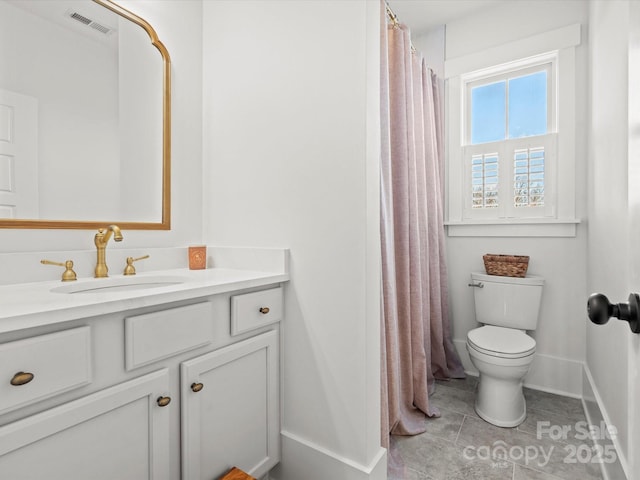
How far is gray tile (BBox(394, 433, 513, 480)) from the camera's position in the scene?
1.39 metres

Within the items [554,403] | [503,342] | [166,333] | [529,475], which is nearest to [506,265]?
[503,342]

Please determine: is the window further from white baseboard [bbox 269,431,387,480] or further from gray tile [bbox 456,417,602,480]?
white baseboard [bbox 269,431,387,480]

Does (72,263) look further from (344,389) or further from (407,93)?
(407,93)

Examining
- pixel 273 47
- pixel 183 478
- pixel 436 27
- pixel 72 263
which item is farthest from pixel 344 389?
pixel 436 27

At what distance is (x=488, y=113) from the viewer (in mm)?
2439

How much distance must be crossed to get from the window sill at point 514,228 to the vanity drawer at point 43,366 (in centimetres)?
232

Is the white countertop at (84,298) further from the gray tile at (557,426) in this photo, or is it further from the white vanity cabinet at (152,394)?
the gray tile at (557,426)

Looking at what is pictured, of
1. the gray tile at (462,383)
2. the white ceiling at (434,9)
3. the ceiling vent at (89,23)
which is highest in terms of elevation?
the white ceiling at (434,9)

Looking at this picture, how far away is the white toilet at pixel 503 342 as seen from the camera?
1.71 meters

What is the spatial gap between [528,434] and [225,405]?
1538mm

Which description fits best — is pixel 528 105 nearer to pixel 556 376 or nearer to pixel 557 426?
pixel 556 376

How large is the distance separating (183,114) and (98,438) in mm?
1359

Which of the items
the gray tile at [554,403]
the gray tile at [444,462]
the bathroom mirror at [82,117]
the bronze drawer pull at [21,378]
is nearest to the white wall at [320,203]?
the gray tile at [444,462]

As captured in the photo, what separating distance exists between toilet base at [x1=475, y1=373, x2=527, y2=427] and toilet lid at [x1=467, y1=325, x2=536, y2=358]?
17cm
